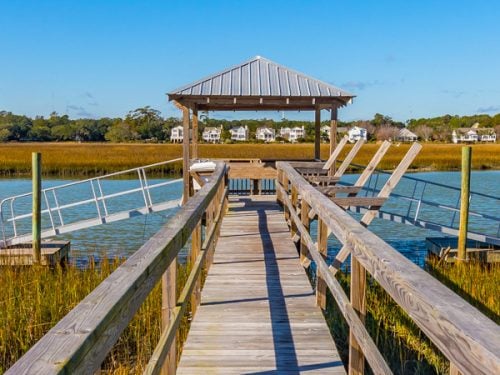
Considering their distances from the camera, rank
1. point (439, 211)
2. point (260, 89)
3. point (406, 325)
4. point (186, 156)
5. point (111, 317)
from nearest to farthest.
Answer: point (111, 317)
point (406, 325)
point (186, 156)
point (260, 89)
point (439, 211)

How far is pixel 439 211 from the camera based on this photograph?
20.4 m

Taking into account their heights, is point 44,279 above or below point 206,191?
below

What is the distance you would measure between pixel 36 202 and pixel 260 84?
20.0ft

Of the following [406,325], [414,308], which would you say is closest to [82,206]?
[406,325]

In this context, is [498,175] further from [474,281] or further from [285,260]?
[285,260]

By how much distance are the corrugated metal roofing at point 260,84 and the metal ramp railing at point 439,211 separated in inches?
101

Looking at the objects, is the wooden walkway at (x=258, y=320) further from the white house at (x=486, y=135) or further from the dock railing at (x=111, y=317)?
the white house at (x=486, y=135)

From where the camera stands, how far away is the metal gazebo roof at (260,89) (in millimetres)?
12742

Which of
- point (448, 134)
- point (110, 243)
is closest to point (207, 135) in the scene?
point (448, 134)

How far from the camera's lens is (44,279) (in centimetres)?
850

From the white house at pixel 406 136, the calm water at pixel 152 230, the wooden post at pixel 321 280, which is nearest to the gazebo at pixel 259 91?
the calm water at pixel 152 230

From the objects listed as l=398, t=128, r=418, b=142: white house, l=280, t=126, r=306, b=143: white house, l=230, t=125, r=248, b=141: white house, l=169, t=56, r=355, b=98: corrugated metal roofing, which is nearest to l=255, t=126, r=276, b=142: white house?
l=230, t=125, r=248, b=141: white house

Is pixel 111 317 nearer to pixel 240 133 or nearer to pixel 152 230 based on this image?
pixel 152 230

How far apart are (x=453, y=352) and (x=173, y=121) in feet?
418
